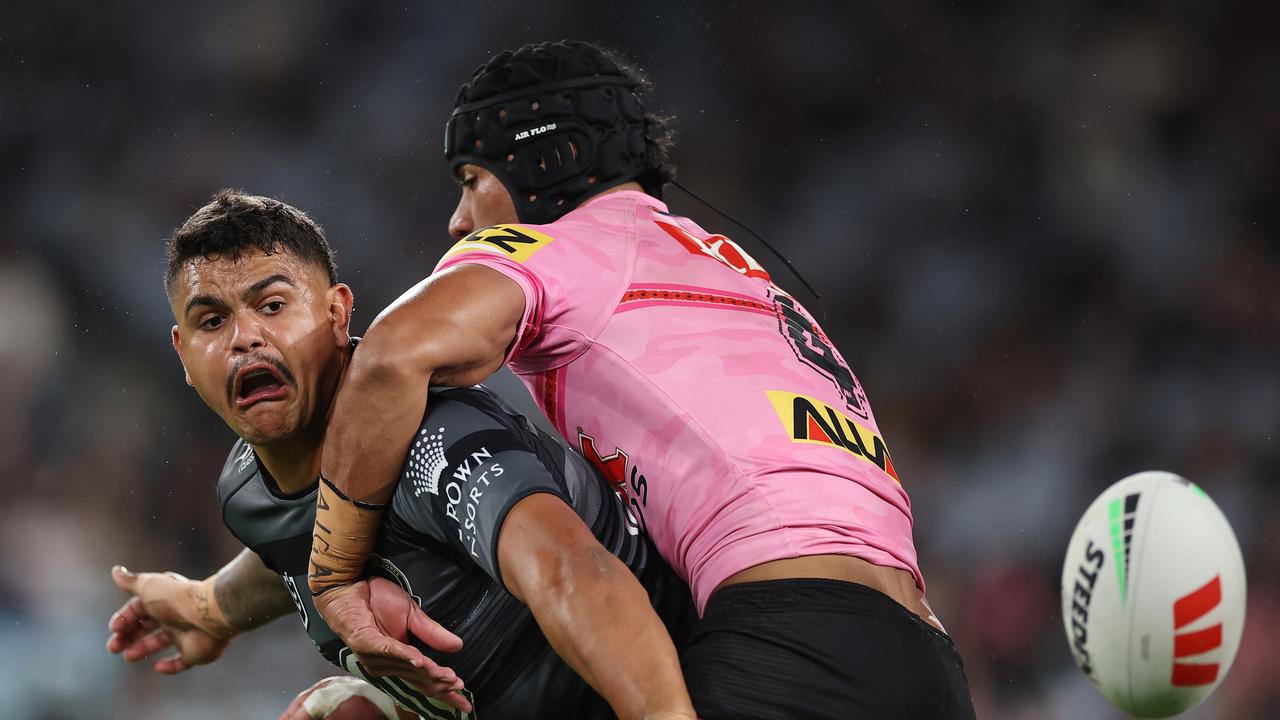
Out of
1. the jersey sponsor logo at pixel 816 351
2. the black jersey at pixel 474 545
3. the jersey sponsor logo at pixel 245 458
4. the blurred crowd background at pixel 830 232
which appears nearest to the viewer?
the black jersey at pixel 474 545

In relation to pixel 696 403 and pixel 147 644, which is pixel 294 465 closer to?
pixel 696 403

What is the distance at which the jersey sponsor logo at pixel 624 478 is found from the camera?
2230 millimetres

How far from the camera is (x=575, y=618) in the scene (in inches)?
69.3

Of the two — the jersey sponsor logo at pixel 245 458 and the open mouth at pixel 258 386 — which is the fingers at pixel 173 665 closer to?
the jersey sponsor logo at pixel 245 458

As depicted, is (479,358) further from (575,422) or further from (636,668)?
(636,668)

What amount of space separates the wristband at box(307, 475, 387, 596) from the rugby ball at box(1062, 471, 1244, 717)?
1.47 metres

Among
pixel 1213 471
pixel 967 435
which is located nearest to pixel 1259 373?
pixel 1213 471

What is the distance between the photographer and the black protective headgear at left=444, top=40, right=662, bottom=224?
8.79ft

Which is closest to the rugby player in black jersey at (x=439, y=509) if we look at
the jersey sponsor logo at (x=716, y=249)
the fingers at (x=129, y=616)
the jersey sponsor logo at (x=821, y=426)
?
the jersey sponsor logo at (x=821, y=426)

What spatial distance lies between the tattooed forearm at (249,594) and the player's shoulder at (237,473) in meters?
0.41

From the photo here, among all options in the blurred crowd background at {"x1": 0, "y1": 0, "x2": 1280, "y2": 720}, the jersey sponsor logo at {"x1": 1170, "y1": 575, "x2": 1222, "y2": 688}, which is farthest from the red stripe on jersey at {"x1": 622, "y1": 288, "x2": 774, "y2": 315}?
the blurred crowd background at {"x1": 0, "y1": 0, "x2": 1280, "y2": 720}

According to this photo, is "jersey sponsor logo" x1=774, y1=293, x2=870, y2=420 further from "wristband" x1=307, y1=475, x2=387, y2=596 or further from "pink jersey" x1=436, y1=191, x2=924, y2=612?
"wristband" x1=307, y1=475, x2=387, y2=596

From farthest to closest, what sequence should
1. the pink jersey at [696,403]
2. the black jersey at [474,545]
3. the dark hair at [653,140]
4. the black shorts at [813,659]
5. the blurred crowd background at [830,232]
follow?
1. the blurred crowd background at [830,232]
2. the dark hair at [653,140]
3. the pink jersey at [696,403]
4. the black jersey at [474,545]
5. the black shorts at [813,659]

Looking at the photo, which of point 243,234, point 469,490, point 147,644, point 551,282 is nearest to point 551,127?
point 551,282
